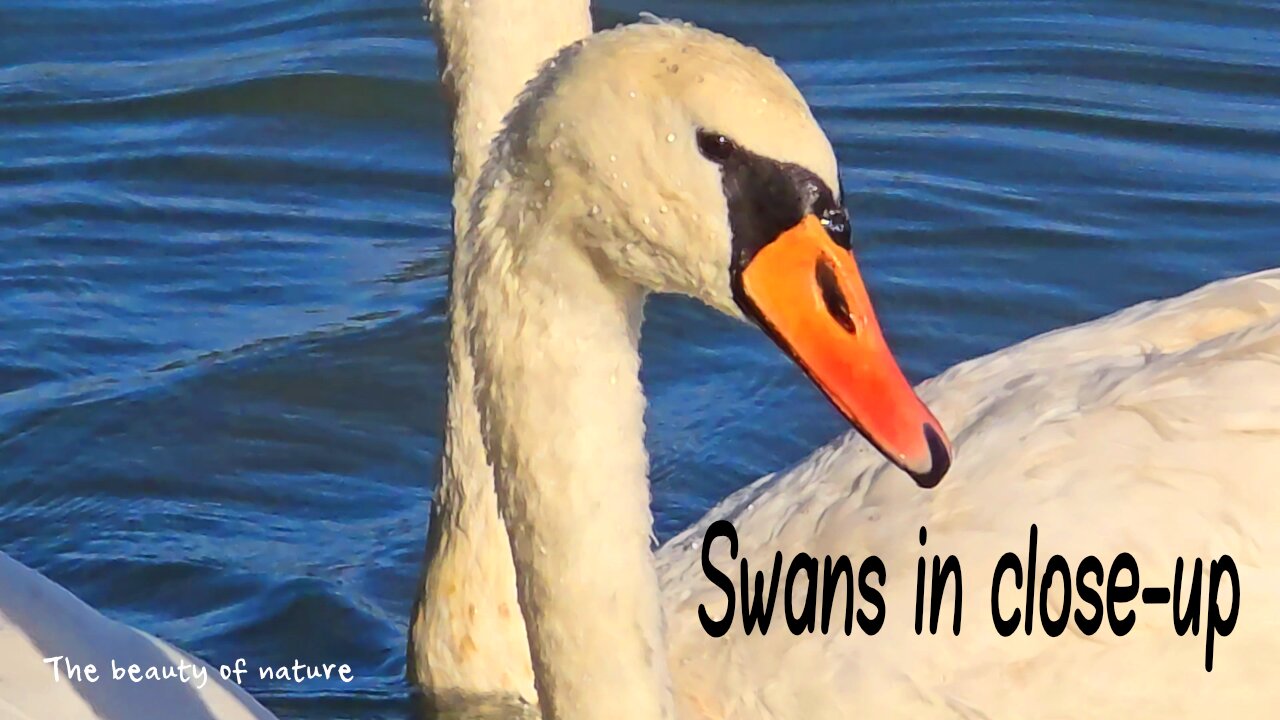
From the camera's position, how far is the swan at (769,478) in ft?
11.9

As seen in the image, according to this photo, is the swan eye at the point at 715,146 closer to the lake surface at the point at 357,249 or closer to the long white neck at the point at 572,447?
the long white neck at the point at 572,447

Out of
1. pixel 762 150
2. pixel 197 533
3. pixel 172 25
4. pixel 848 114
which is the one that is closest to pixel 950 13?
pixel 848 114

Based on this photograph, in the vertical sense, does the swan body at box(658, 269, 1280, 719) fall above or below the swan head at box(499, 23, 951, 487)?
below

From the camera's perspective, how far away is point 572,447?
380 centimetres

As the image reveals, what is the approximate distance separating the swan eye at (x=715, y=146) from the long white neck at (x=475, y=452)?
66.9 inches

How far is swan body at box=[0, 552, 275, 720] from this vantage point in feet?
15.0

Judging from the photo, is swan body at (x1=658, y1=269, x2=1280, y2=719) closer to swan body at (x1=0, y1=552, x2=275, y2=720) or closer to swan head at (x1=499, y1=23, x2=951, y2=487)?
swan body at (x1=0, y1=552, x2=275, y2=720)

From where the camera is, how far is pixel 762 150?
140 inches

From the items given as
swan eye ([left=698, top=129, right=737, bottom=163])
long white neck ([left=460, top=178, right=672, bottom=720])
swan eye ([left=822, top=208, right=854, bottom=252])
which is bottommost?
long white neck ([left=460, top=178, right=672, bottom=720])

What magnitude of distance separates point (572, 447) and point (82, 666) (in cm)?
137

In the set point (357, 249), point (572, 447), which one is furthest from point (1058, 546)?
point (357, 249)

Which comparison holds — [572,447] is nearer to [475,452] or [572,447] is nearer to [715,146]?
[715,146]

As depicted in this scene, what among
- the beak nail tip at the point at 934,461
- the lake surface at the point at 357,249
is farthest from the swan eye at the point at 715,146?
the lake surface at the point at 357,249

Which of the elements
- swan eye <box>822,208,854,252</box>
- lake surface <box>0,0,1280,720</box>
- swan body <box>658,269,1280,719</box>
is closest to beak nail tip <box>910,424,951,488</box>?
swan eye <box>822,208,854,252</box>
